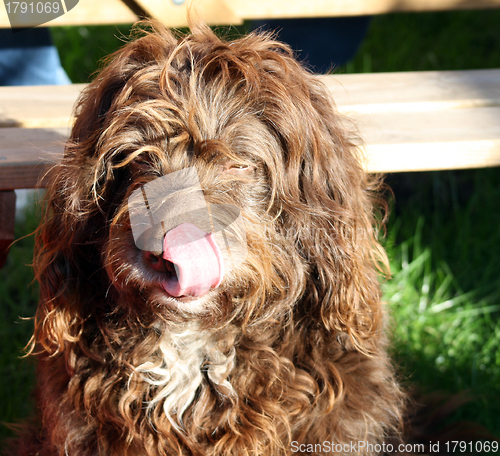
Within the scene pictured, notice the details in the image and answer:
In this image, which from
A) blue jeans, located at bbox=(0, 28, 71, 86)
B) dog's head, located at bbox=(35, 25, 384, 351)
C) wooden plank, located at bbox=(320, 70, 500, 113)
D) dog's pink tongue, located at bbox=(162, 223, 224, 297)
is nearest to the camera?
dog's pink tongue, located at bbox=(162, 223, 224, 297)

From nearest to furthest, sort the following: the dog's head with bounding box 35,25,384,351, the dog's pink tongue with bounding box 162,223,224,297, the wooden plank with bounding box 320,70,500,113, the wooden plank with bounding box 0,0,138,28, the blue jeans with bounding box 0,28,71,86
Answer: the dog's pink tongue with bounding box 162,223,224,297 → the dog's head with bounding box 35,25,384,351 → the wooden plank with bounding box 320,70,500,113 → the wooden plank with bounding box 0,0,138,28 → the blue jeans with bounding box 0,28,71,86

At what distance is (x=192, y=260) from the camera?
55.7 inches

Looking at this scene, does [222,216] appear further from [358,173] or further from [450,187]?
[450,187]

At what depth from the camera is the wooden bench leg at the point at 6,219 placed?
1.99 meters

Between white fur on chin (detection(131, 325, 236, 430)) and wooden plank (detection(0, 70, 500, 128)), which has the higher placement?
wooden plank (detection(0, 70, 500, 128))

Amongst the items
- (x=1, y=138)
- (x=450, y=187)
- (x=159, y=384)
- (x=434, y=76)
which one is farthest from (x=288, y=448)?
(x=450, y=187)

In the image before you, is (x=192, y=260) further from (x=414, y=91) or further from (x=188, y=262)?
(x=414, y=91)

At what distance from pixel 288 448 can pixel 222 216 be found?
815 millimetres

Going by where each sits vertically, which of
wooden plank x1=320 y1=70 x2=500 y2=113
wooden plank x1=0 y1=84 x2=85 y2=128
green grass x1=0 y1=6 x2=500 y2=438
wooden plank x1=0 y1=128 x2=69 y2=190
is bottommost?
green grass x1=0 y1=6 x2=500 y2=438

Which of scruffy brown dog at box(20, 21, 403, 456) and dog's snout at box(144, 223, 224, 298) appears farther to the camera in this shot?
scruffy brown dog at box(20, 21, 403, 456)

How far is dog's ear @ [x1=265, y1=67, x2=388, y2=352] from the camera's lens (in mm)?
1698

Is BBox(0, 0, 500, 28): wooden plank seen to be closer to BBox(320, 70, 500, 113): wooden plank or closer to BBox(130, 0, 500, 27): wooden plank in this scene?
BBox(130, 0, 500, 27): wooden plank

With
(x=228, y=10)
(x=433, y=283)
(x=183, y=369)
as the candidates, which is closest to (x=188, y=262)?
(x=183, y=369)

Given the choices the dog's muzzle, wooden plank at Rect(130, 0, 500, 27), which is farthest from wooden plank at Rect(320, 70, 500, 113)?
the dog's muzzle
